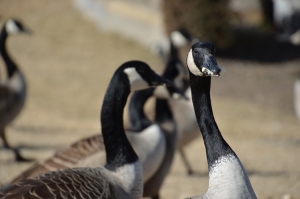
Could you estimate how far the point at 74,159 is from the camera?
510 cm

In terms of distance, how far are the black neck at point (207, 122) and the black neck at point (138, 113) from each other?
6.97ft

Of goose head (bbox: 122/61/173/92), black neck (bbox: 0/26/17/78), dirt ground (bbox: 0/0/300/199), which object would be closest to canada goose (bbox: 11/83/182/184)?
goose head (bbox: 122/61/173/92)

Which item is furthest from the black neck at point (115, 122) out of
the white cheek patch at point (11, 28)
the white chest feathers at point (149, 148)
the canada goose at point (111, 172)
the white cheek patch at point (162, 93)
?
the white cheek patch at point (11, 28)

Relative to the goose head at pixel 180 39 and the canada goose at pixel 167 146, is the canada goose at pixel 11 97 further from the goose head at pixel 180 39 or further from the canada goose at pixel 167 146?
the goose head at pixel 180 39

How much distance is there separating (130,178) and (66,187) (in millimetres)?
681

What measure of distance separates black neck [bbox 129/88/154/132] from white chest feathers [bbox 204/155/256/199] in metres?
2.44

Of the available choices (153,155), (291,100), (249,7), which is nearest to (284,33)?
(249,7)

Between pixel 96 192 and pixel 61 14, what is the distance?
709 inches

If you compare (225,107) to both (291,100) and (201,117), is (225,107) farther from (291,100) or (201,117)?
(201,117)

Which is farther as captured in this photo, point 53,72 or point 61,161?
point 53,72

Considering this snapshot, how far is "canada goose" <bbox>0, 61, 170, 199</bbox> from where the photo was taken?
3.75 m

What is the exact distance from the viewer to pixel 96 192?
390 centimetres

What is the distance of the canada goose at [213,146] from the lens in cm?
337

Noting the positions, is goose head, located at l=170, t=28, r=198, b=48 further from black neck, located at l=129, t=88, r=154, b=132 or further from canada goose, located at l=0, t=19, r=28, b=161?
black neck, located at l=129, t=88, r=154, b=132
